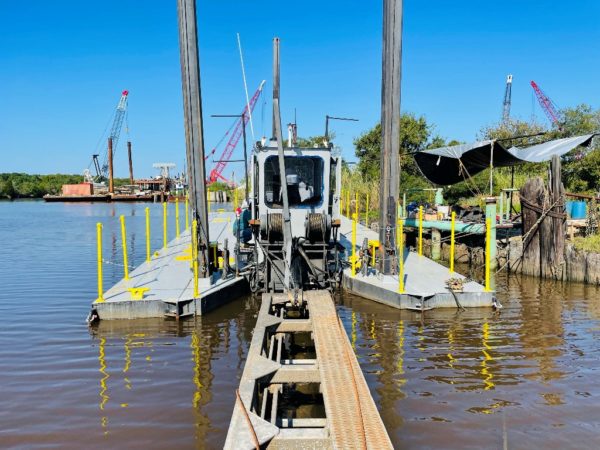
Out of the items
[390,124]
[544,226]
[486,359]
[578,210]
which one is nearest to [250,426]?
[486,359]

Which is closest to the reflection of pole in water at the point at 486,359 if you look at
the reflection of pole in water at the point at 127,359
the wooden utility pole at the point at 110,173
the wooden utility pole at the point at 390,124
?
the wooden utility pole at the point at 390,124

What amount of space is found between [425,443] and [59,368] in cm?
547

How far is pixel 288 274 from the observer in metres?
9.28

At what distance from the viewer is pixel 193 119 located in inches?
454

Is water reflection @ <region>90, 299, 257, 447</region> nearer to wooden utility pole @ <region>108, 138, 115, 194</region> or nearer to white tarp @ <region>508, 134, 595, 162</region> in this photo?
white tarp @ <region>508, 134, 595, 162</region>

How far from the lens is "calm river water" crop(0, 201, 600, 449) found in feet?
19.5

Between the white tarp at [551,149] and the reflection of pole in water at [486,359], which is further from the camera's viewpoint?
the white tarp at [551,149]

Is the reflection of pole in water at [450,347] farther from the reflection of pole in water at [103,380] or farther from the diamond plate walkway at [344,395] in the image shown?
the reflection of pole in water at [103,380]

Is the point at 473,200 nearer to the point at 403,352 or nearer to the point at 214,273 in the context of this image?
the point at 214,273

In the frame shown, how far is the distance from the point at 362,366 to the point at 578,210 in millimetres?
12708

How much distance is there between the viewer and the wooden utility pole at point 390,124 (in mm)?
12000

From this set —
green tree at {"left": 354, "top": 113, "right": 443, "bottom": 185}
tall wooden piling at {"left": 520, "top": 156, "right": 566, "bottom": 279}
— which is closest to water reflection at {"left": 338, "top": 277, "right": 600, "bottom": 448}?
tall wooden piling at {"left": 520, "top": 156, "right": 566, "bottom": 279}

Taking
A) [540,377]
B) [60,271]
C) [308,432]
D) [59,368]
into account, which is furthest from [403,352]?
[60,271]

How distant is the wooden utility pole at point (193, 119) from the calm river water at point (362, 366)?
187 cm
